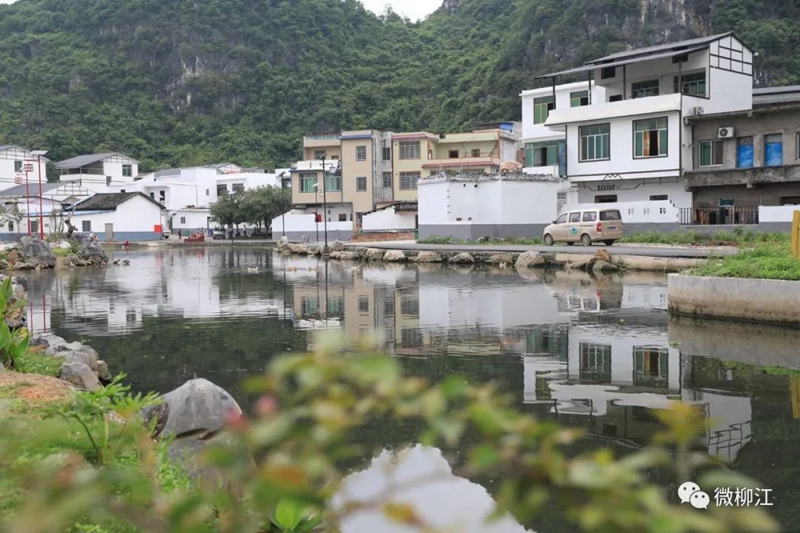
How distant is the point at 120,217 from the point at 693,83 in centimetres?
5410

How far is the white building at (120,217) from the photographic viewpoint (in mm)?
75562

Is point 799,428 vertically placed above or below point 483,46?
below

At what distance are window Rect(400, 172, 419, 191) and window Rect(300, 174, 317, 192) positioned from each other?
7.86m

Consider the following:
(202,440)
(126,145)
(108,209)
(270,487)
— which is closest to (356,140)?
(108,209)

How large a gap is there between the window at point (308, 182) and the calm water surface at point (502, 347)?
42.4 meters

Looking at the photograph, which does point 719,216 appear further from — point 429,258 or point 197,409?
point 197,409

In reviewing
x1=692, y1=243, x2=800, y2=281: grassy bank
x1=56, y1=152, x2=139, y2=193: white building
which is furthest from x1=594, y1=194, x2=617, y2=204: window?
x1=56, y1=152, x2=139, y2=193: white building

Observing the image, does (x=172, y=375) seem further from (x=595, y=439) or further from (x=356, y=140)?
(x=356, y=140)

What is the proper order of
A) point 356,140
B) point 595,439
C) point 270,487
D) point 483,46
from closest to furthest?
point 270,487, point 595,439, point 356,140, point 483,46

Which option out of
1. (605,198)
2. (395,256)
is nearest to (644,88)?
(605,198)

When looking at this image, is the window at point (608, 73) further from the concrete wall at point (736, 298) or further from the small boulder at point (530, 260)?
the concrete wall at point (736, 298)

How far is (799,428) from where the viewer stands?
339 inches

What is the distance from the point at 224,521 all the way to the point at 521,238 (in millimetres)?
40405

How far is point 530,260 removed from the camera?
32.2m
